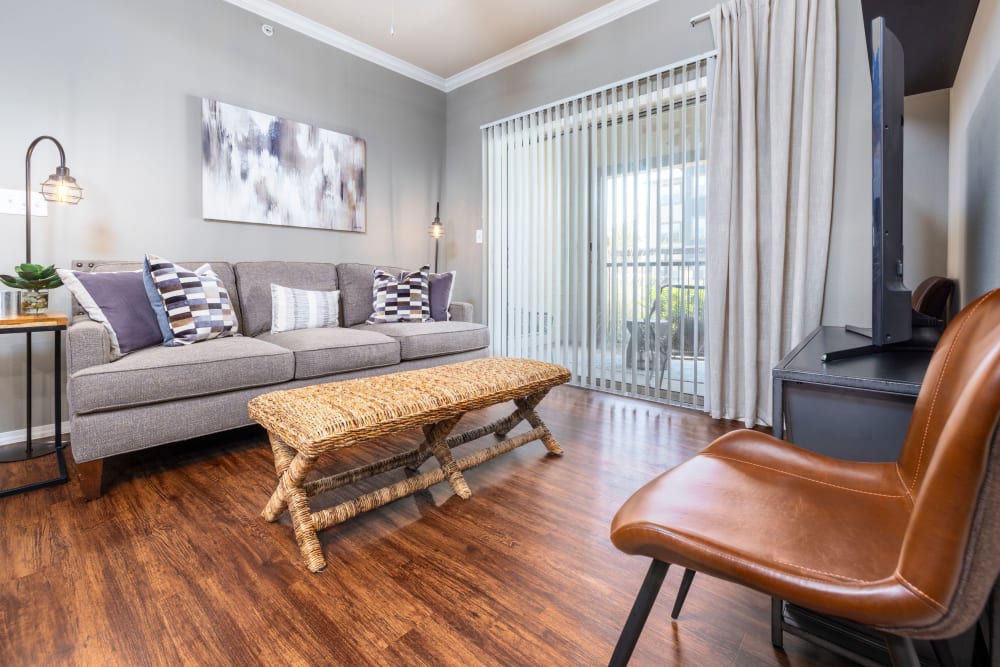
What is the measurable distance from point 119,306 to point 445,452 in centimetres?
170

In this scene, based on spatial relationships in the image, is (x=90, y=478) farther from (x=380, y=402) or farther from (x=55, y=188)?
(x=55, y=188)

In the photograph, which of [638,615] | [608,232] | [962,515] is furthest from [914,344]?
[608,232]

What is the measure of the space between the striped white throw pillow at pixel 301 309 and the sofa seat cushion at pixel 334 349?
8 centimetres

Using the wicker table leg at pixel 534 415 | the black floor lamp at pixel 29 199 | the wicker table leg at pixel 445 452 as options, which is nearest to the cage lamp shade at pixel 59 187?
the black floor lamp at pixel 29 199

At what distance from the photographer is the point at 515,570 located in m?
1.32

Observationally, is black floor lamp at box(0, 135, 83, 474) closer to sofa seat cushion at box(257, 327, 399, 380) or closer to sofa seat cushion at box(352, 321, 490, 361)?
sofa seat cushion at box(257, 327, 399, 380)

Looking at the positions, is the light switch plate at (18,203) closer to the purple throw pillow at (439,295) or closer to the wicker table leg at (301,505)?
the purple throw pillow at (439,295)

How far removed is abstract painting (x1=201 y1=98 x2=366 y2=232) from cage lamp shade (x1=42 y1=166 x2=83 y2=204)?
0.78m

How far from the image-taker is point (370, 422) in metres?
1.38

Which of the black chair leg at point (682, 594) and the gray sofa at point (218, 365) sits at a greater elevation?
the gray sofa at point (218, 365)

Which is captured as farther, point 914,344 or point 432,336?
point 432,336

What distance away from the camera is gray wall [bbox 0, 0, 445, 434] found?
237cm

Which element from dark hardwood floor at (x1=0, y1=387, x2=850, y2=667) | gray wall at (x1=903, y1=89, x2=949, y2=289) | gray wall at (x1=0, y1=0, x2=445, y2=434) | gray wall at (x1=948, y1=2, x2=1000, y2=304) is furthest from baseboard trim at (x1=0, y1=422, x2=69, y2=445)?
gray wall at (x1=903, y1=89, x2=949, y2=289)

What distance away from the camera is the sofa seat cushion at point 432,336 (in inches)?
115
